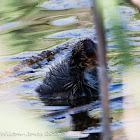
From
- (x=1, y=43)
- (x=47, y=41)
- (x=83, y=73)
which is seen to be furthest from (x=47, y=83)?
(x=1, y=43)

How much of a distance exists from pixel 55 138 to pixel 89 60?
3.76m

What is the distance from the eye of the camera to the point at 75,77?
190 inches

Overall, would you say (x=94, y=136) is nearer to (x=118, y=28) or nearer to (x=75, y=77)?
(x=75, y=77)

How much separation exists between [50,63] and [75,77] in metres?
1.40

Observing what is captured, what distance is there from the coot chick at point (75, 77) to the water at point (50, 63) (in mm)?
196

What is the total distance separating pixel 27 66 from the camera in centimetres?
600

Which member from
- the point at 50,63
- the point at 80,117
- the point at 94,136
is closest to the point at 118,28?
the point at 94,136

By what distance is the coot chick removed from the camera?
4707 mm

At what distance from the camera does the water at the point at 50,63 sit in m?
1.68

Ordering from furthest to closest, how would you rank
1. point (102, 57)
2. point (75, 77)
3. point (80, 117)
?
1. point (75, 77)
2. point (80, 117)
3. point (102, 57)

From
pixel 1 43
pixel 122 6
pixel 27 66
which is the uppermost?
pixel 122 6

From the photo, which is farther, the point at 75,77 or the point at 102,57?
the point at 75,77

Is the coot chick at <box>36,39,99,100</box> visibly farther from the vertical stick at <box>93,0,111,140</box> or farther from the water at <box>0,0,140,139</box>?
the vertical stick at <box>93,0,111,140</box>

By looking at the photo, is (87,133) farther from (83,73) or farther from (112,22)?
(112,22)
